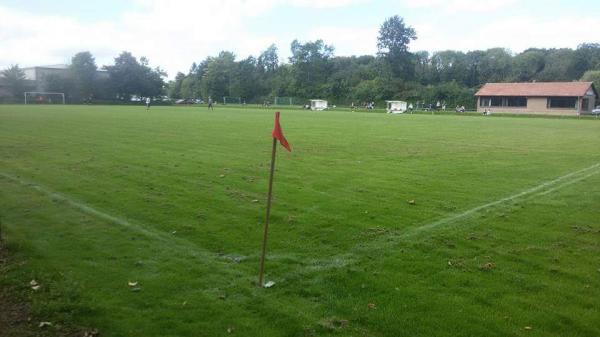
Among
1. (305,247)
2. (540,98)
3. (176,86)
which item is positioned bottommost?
(305,247)

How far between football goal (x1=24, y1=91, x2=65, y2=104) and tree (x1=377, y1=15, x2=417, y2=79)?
62171mm

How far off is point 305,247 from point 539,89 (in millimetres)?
77864

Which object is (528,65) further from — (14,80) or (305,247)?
(305,247)

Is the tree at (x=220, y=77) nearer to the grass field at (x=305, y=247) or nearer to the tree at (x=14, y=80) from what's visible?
the tree at (x=14, y=80)

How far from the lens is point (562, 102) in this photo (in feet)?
240

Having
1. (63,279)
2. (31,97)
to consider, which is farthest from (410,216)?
(31,97)

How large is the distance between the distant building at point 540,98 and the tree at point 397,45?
2356cm

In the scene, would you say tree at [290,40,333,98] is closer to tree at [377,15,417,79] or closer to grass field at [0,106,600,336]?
tree at [377,15,417,79]

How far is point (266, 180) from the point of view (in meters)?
11.8

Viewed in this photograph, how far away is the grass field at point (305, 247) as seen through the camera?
4.96 meters

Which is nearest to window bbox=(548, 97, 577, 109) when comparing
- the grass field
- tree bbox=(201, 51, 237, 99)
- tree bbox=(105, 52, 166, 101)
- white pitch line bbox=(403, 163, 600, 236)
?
tree bbox=(201, 51, 237, 99)

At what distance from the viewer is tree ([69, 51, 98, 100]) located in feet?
272

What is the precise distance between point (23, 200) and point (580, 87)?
78.1 meters

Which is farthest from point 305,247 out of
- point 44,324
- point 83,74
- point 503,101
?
point 83,74
